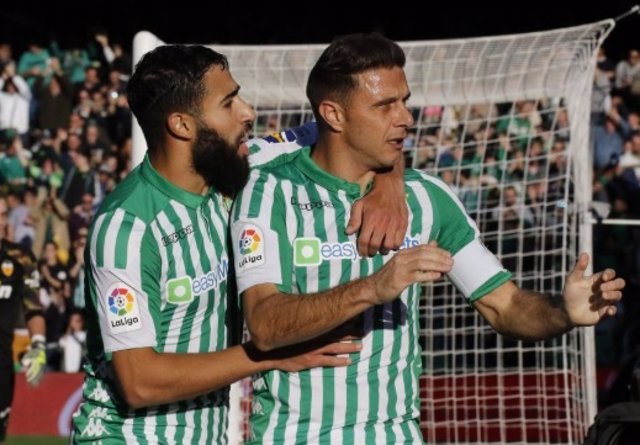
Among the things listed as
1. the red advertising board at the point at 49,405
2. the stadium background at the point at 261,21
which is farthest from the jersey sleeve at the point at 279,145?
the stadium background at the point at 261,21

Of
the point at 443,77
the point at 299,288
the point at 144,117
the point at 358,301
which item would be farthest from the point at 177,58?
the point at 443,77

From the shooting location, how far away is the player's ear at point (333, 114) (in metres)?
4.31

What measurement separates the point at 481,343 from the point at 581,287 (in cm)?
563

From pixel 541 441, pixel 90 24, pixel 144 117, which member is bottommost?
pixel 541 441

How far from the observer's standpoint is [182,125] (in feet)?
14.6

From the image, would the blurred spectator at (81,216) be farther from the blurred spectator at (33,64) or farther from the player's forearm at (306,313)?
the player's forearm at (306,313)

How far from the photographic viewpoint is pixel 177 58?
14.6 ft

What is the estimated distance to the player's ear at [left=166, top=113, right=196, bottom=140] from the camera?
4430mm

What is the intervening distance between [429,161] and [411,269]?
5762mm

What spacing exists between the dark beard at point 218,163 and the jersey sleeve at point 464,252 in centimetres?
62

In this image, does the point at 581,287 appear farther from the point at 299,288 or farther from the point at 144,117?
the point at 144,117

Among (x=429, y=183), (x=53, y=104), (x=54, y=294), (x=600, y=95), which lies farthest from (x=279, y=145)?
(x=53, y=104)

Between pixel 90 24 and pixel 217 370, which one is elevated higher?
pixel 90 24

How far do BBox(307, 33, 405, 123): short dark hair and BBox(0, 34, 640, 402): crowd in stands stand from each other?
165 inches
